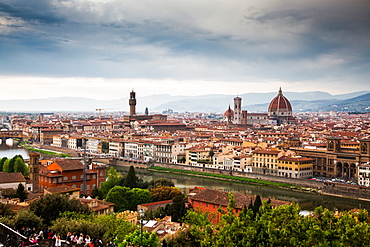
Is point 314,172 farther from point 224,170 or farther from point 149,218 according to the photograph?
point 149,218

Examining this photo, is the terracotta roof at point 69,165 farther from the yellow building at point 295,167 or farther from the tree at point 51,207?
the yellow building at point 295,167

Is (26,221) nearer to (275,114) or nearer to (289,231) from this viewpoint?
(289,231)

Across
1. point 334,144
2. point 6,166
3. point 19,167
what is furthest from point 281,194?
point 6,166

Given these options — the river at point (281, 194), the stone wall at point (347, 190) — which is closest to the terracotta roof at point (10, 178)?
the river at point (281, 194)

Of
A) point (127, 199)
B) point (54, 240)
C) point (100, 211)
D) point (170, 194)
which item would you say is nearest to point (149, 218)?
point (100, 211)

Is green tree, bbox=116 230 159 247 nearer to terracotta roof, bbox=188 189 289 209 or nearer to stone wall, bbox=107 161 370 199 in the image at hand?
terracotta roof, bbox=188 189 289 209

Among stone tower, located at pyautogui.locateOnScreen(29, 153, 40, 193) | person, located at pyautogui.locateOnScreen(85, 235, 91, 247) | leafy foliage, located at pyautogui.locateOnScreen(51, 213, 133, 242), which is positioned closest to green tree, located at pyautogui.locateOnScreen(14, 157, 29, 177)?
stone tower, located at pyautogui.locateOnScreen(29, 153, 40, 193)
